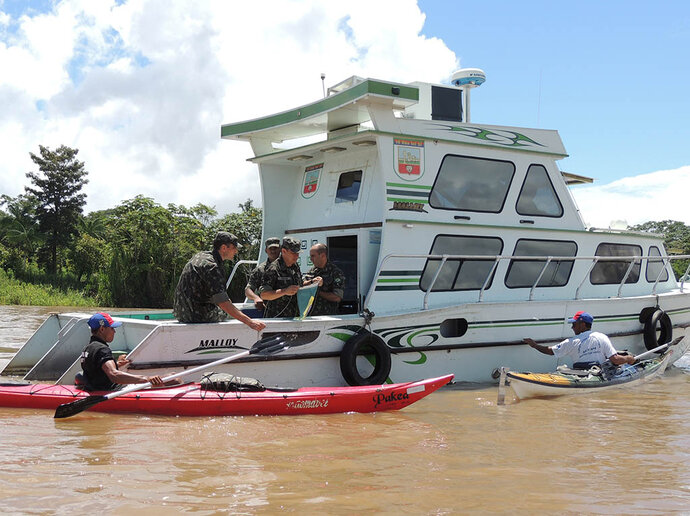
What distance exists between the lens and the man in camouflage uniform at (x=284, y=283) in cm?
764

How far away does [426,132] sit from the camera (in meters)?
8.77

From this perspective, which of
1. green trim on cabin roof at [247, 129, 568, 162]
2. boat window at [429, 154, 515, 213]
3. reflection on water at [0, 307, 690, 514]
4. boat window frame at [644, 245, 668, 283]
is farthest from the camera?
boat window frame at [644, 245, 668, 283]

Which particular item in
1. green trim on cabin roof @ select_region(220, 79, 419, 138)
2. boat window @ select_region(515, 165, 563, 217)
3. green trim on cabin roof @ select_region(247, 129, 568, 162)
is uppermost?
green trim on cabin roof @ select_region(220, 79, 419, 138)

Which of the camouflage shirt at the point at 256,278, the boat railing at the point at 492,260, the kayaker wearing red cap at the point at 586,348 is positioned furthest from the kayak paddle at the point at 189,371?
the kayaker wearing red cap at the point at 586,348

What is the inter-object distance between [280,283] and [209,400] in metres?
1.70

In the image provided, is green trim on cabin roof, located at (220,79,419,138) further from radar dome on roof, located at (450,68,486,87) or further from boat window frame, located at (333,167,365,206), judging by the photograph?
radar dome on roof, located at (450,68,486,87)

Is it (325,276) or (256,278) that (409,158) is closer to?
(325,276)

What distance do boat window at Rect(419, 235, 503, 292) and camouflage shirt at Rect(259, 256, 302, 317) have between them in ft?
5.70

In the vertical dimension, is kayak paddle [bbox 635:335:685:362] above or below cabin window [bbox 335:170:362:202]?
below

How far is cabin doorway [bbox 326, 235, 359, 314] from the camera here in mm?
9359

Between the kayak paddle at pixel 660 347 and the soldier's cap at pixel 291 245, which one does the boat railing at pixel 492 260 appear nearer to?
the kayak paddle at pixel 660 347

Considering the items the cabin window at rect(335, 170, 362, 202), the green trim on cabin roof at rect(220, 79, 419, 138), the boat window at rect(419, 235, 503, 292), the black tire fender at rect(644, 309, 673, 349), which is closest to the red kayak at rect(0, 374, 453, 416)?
the boat window at rect(419, 235, 503, 292)

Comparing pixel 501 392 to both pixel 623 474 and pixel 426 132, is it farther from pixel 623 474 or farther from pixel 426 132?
pixel 426 132

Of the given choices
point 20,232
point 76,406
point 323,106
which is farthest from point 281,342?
point 20,232
